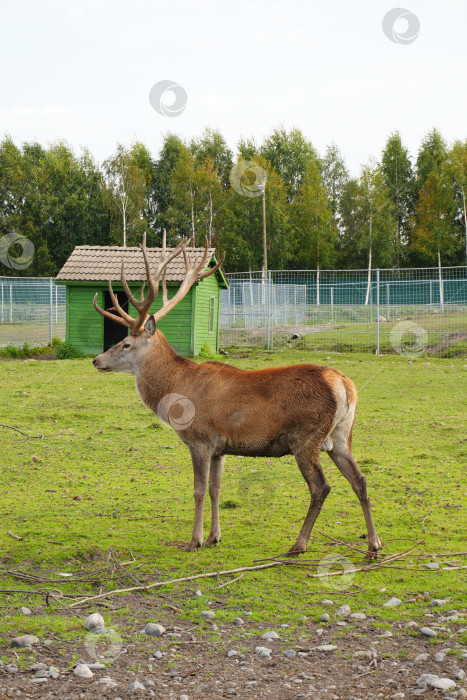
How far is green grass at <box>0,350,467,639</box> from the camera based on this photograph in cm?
475

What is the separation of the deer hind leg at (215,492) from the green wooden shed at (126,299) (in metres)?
15.7

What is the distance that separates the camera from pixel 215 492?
5.89m

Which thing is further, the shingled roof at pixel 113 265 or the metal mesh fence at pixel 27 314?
the metal mesh fence at pixel 27 314

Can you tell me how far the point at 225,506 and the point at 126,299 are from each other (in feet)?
50.7

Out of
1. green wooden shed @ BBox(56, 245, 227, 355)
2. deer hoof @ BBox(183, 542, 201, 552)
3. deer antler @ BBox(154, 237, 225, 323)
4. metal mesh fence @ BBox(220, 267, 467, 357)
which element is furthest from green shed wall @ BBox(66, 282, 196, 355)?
deer hoof @ BBox(183, 542, 201, 552)

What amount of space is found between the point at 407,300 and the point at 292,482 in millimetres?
20240

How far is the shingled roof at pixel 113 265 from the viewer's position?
72.5 feet

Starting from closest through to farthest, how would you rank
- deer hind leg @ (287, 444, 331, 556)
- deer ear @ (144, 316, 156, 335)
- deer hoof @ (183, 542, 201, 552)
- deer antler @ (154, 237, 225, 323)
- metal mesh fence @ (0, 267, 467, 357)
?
1. deer hind leg @ (287, 444, 331, 556)
2. deer hoof @ (183, 542, 201, 552)
3. deer ear @ (144, 316, 156, 335)
4. deer antler @ (154, 237, 225, 323)
5. metal mesh fence @ (0, 267, 467, 357)

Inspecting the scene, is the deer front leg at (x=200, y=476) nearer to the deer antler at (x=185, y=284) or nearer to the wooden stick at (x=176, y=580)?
the wooden stick at (x=176, y=580)

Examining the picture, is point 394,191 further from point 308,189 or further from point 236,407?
point 236,407

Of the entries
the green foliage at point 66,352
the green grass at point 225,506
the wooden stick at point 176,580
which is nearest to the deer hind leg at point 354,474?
the green grass at point 225,506

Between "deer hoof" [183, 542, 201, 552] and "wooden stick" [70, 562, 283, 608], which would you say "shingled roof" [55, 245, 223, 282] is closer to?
"deer hoof" [183, 542, 201, 552]

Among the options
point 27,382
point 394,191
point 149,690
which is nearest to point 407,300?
point 27,382

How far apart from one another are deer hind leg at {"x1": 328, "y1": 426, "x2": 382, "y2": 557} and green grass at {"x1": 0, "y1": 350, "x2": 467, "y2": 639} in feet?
0.62
